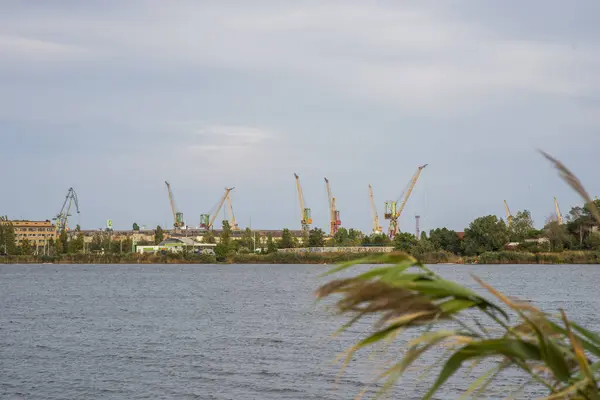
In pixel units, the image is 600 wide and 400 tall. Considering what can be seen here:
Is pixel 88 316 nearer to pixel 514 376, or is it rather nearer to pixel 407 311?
pixel 514 376

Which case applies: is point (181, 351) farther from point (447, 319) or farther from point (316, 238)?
point (316, 238)

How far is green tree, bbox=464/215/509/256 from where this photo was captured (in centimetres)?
15838

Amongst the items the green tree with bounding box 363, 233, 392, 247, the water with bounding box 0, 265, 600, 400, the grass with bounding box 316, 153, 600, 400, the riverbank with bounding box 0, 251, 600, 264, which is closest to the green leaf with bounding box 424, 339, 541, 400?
the grass with bounding box 316, 153, 600, 400

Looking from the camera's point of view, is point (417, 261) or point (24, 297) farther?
point (24, 297)

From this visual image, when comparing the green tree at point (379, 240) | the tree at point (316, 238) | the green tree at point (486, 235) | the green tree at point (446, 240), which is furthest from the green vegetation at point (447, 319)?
the tree at point (316, 238)

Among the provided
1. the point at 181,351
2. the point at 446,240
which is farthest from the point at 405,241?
the point at 181,351

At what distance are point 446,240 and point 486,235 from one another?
10.5 m

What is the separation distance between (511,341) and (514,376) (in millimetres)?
23037

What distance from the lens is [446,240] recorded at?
16750cm

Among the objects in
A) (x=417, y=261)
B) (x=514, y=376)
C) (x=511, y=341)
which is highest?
(x=417, y=261)

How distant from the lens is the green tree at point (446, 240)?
16725 centimetres

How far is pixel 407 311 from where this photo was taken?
2729mm

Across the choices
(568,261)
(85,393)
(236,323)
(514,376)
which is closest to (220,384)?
(85,393)

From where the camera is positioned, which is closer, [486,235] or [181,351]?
[181,351]
